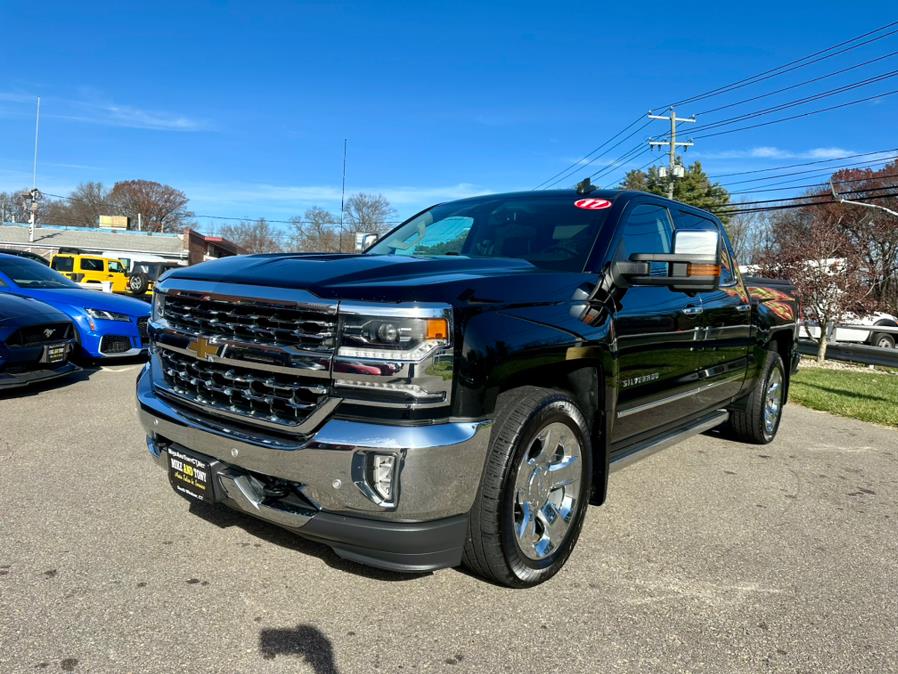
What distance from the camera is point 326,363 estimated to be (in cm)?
241

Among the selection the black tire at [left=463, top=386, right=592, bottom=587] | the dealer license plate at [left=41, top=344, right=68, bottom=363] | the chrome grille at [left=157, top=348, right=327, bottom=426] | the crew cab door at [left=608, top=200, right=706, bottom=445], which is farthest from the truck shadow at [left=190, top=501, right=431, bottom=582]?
the dealer license plate at [left=41, top=344, right=68, bottom=363]

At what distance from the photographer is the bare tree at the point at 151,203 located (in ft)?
265

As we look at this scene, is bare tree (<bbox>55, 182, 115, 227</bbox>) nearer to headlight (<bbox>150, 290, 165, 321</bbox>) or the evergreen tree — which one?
the evergreen tree

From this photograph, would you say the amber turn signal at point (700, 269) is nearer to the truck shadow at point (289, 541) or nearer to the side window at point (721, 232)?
the side window at point (721, 232)

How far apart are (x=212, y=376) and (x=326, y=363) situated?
0.69 meters

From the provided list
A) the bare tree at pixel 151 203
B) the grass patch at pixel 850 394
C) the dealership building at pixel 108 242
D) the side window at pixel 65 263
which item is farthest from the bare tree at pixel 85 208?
the grass patch at pixel 850 394

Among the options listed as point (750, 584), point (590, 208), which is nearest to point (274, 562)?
point (750, 584)

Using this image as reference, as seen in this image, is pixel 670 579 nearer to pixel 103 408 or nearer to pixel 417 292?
pixel 417 292

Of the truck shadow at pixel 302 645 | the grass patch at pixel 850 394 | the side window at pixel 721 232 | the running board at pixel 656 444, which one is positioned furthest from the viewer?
the grass patch at pixel 850 394

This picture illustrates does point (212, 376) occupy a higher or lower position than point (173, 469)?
higher

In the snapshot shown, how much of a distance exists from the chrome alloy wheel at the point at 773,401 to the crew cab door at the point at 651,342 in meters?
1.84

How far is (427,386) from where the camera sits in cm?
236

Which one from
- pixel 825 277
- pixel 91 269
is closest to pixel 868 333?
Answer: pixel 825 277

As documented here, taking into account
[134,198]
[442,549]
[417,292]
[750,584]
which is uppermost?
[134,198]
